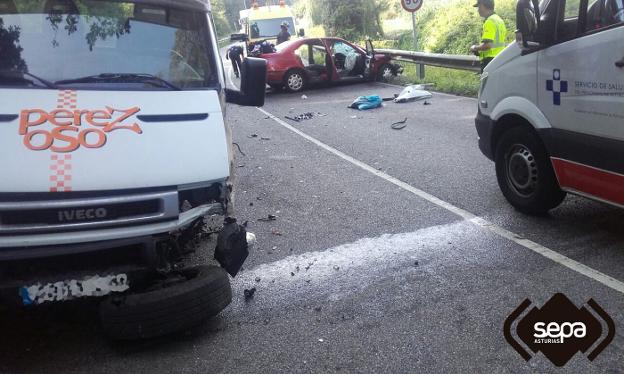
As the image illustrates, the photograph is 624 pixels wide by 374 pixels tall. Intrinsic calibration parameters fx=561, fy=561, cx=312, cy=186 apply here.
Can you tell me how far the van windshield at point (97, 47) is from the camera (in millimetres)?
3814

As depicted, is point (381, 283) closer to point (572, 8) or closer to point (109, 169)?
point (109, 169)

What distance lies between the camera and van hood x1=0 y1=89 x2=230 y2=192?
315 centimetres

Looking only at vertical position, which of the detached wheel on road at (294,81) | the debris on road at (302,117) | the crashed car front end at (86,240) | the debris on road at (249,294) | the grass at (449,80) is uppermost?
the crashed car front end at (86,240)

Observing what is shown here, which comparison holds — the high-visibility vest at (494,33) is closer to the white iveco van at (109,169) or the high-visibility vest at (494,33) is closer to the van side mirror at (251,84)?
the van side mirror at (251,84)

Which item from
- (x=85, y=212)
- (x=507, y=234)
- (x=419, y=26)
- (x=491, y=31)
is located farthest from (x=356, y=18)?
(x=85, y=212)

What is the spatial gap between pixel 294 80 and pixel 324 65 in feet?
3.63

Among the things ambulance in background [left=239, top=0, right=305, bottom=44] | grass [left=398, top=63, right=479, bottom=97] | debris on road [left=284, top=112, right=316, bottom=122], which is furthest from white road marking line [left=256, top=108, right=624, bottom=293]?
ambulance in background [left=239, top=0, right=305, bottom=44]

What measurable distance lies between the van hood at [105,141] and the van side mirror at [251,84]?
3.12ft

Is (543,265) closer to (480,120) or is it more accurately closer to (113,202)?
(480,120)

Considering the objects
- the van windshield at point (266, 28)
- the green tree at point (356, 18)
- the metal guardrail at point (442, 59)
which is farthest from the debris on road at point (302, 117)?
the green tree at point (356, 18)

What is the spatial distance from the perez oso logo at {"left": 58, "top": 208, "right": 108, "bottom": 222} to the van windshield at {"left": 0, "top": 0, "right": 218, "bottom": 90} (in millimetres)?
1071

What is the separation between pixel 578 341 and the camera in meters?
3.24

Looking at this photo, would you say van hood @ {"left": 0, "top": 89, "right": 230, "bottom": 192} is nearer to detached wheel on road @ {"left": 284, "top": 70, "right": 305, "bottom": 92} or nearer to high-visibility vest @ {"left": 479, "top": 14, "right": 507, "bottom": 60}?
high-visibility vest @ {"left": 479, "top": 14, "right": 507, "bottom": 60}

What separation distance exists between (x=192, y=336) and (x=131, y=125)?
1.37m
